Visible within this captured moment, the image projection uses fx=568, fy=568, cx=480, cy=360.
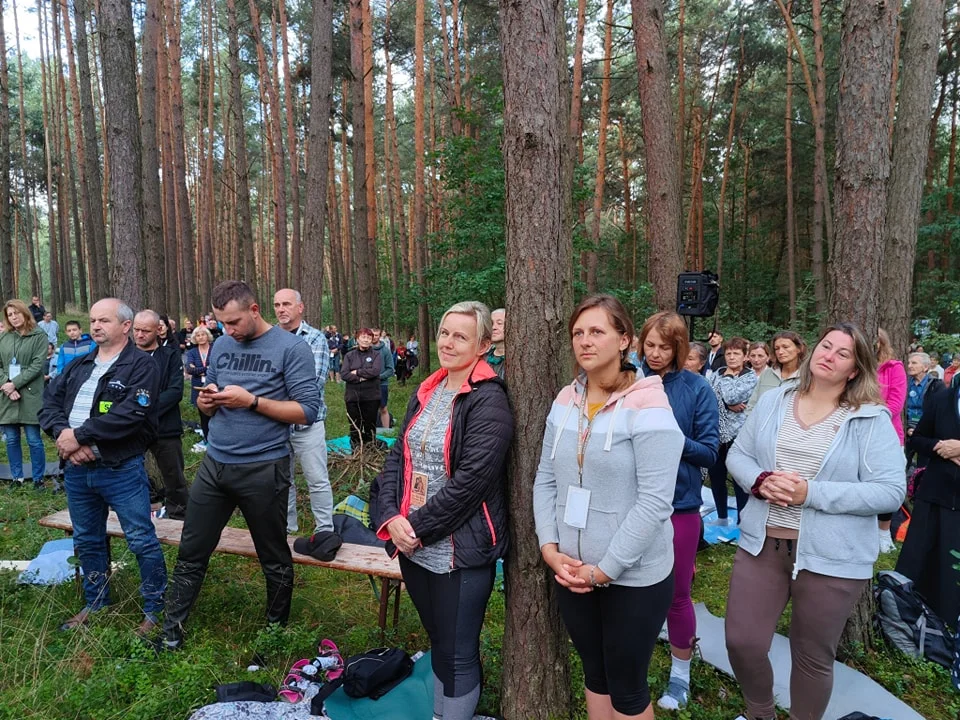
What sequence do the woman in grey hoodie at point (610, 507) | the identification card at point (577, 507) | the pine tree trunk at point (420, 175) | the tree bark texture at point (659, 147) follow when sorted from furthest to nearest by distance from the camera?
1. the pine tree trunk at point (420, 175)
2. the tree bark texture at point (659, 147)
3. the identification card at point (577, 507)
4. the woman in grey hoodie at point (610, 507)

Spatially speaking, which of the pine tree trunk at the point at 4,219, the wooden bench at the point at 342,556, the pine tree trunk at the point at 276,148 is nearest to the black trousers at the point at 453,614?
the wooden bench at the point at 342,556

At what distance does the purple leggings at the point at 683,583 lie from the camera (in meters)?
2.82

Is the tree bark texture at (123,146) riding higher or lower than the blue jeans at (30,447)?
higher

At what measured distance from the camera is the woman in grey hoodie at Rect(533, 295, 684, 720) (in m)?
1.91

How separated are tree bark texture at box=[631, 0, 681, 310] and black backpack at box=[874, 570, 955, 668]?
10.5 ft

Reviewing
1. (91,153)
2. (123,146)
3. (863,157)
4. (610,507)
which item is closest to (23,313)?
(123,146)

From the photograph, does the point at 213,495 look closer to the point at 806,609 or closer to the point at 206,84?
the point at 806,609

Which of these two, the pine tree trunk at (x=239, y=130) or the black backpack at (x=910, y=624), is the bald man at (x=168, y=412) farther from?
the pine tree trunk at (x=239, y=130)

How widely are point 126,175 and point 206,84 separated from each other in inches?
738

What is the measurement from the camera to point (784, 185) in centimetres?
1894

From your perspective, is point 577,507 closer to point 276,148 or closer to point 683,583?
point 683,583

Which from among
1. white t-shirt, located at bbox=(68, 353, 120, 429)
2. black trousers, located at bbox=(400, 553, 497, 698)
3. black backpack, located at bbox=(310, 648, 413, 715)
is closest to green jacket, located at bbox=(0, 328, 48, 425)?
white t-shirt, located at bbox=(68, 353, 120, 429)

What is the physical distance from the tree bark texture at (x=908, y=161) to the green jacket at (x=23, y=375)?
8.82 metres

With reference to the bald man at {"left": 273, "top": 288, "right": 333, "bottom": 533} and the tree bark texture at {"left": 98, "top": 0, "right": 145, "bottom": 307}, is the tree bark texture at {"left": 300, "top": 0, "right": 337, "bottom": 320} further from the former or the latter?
the bald man at {"left": 273, "top": 288, "right": 333, "bottom": 533}
